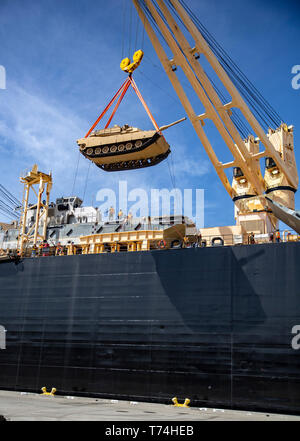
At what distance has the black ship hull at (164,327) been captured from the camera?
1227 cm

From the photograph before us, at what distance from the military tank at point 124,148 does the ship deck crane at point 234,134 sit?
73.4 inches

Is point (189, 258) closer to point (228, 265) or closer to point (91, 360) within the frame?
point (228, 265)

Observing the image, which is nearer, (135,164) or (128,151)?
(128,151)

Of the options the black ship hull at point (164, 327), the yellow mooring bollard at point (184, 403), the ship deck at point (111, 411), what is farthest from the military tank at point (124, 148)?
the ship deck at point (111, 411)

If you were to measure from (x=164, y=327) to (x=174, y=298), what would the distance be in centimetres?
110

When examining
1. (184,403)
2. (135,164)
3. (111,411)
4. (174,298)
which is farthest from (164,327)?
(135,164)

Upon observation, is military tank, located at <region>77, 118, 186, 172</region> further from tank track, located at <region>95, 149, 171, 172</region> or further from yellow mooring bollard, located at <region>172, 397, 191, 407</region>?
yellow mooring bollard, located at <region>172, 397, 191, 407</region>

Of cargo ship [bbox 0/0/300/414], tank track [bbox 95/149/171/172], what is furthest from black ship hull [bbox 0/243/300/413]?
tank track [bbox 95/149/171/172]

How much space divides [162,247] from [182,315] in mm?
3015

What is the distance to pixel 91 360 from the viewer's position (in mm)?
14398

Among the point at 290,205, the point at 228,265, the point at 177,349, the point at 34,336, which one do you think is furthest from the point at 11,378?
the point at 290,205

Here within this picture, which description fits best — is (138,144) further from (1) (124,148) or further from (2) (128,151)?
(1) (124,148)

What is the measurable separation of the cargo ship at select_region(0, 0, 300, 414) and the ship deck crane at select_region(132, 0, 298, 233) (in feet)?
0.20

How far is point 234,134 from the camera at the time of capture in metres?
17.9
